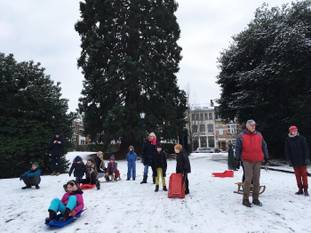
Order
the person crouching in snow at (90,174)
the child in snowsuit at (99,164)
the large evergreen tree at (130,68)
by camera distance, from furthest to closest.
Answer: the large evergreen tree at (130,68) → the child in snowsuit at (99,164) → the person crouching in snow at (90,174)

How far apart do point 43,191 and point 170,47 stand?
2293 centimetres

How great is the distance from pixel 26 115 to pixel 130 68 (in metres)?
10.9

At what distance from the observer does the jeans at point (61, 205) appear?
7.99 m

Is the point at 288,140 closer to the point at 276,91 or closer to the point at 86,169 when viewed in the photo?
the point at 86,169

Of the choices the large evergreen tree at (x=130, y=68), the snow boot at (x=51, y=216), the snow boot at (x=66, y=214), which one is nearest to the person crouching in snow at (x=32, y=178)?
the snow boot at (x=66, y=214)

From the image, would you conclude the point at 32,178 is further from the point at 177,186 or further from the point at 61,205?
the point at 61,205

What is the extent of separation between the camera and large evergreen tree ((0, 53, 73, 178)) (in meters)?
20.0

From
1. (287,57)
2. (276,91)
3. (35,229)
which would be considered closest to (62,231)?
(35,229)

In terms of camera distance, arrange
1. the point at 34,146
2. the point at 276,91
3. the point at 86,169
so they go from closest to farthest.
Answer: the point at 86,169
the point at 34,146
the point at 276,91

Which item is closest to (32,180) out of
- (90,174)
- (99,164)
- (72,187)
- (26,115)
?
(90,174)

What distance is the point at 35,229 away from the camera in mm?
7898

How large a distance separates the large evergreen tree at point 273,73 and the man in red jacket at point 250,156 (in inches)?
640

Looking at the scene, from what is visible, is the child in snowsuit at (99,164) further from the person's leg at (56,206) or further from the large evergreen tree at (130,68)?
the large evergreen tree at (130,68)

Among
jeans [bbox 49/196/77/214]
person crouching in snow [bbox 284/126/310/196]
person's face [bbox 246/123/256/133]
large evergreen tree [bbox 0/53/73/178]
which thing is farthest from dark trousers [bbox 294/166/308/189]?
large evergreen tree [bbox 0/53/73/178]
